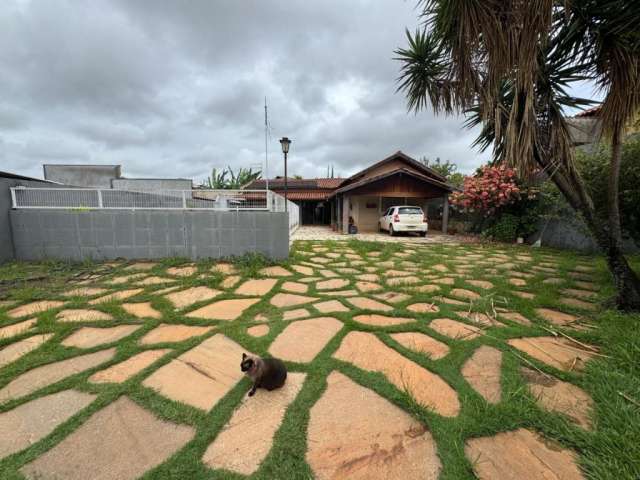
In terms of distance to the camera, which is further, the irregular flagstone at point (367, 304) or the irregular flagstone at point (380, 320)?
the irregular flagstone at point (367, 304)

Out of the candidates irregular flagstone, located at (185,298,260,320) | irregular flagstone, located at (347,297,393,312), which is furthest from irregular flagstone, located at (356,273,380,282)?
irregular flagstone, located at (185,298,260,320)

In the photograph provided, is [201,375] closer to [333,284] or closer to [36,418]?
[36,418]

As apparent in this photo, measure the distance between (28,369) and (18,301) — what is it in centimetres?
217

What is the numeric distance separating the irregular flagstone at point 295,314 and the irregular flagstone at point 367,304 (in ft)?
2.25

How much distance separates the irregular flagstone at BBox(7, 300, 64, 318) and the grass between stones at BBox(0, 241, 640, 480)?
0.34 feet

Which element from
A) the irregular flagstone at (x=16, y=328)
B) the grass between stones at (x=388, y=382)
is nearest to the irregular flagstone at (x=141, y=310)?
the grass between stones at (x=388, y=382)

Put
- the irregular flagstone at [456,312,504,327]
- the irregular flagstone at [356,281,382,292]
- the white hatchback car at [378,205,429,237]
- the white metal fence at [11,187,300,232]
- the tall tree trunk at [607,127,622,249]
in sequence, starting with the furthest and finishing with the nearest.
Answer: the white hatchback car at [378,205,429,237] → the white metal fence at [11,187,300,232] → the irregular flagstone at [356,281,382,292] → the tall tree trunk at [607,127,622,249] → the irregular flagstone at [456,312,504,327]

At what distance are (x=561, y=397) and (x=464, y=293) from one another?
2.13 m

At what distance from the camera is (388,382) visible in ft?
5.99

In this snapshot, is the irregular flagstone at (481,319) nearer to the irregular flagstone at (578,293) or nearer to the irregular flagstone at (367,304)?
the irregular flagstone at (367,304)

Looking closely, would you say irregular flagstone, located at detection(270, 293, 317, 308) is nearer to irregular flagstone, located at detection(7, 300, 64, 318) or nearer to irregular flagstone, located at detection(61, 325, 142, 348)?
irregular flagstone, located at detection(61, 325, 142, 348)

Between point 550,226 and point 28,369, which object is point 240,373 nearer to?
point 28,369

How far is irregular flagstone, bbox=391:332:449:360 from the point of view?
7.23 ft

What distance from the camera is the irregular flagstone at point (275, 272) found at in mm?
4703
